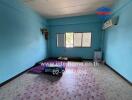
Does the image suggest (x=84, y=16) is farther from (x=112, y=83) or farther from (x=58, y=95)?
(x=58, y=95)

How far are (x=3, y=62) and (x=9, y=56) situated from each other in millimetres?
290

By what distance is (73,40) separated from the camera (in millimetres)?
6523

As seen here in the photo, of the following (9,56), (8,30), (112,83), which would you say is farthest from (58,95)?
(8,30)

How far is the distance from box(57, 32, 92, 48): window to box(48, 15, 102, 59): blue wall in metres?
0.24

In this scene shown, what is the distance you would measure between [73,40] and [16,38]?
3.68 meters

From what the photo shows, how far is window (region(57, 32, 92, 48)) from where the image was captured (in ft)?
20.8

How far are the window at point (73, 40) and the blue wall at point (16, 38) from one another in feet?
6.55

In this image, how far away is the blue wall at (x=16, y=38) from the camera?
301 centimetres

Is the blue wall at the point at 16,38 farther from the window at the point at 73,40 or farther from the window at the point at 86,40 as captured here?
the window at the point at 86,40

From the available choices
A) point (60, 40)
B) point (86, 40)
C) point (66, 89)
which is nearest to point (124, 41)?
point (66, 89)

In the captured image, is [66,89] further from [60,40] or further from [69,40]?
[60,40]

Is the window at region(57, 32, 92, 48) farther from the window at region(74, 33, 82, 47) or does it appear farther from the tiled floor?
the tiled floor

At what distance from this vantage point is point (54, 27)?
6656mm

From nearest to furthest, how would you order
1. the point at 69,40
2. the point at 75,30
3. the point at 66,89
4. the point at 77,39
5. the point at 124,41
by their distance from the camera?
1. the point at 66,89
2. the point at 124,41
3. the point at 75,30
4. the point at 77,39
5. the point at 69,40
